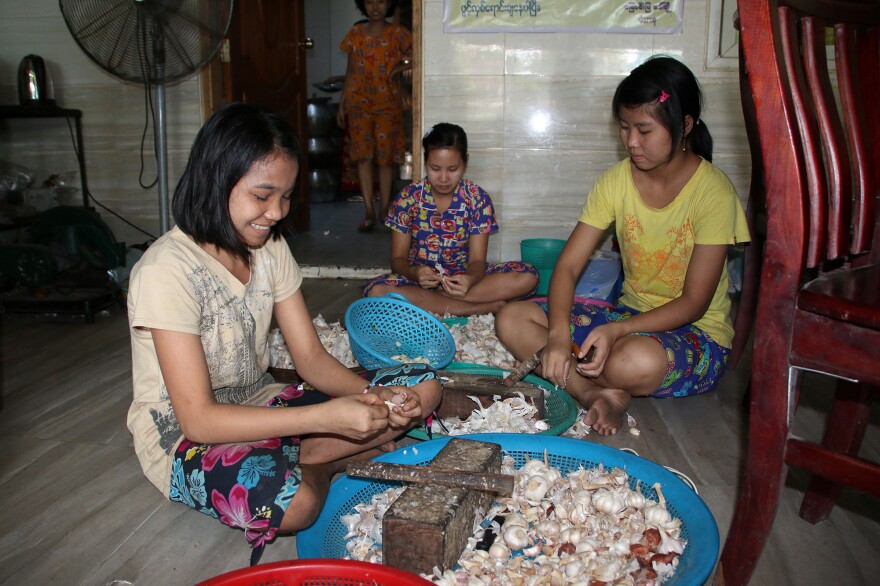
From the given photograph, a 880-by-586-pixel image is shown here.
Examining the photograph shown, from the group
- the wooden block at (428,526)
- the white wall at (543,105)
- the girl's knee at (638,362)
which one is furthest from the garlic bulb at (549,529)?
the white wall at (543,105)

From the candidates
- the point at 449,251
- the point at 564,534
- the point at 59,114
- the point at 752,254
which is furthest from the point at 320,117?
the point at 564,534

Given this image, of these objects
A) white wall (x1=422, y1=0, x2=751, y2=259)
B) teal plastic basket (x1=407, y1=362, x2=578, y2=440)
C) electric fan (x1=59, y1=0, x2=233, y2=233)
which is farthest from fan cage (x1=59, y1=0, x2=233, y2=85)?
teal plastic basket (x1=407, y1=362, x2=578, y2=440)

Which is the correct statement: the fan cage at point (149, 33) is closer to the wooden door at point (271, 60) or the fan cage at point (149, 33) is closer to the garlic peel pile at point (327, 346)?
the wooden door at point (271, 60)

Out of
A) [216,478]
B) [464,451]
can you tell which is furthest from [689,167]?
[216,478]

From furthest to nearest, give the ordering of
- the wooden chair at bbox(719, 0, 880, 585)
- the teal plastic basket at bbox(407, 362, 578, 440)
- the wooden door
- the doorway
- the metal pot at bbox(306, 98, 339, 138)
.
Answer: the metal pot at bbox(306, 98, 339, 138) < the wooden door < the doorway < the teal plastic basket at bbox(407, 362, 578, 440) < the wooden chair at bbox(719, 0, 880, 585)

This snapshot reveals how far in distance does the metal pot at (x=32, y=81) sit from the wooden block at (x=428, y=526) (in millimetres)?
3638

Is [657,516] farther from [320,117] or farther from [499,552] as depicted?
[320,117]

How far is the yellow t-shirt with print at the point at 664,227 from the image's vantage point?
1823 mm

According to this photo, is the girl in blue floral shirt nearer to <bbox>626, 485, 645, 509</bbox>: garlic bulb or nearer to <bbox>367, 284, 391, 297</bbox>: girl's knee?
<bbox>367, 284, 391, 297</bbox>: girl's knee

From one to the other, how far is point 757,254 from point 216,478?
6.00 feet

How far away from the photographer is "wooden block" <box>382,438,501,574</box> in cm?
106

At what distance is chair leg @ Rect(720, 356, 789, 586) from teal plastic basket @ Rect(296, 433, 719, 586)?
2.1 inches

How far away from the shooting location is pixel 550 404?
1.92 metres

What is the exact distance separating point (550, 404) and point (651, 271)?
0.51 metres
